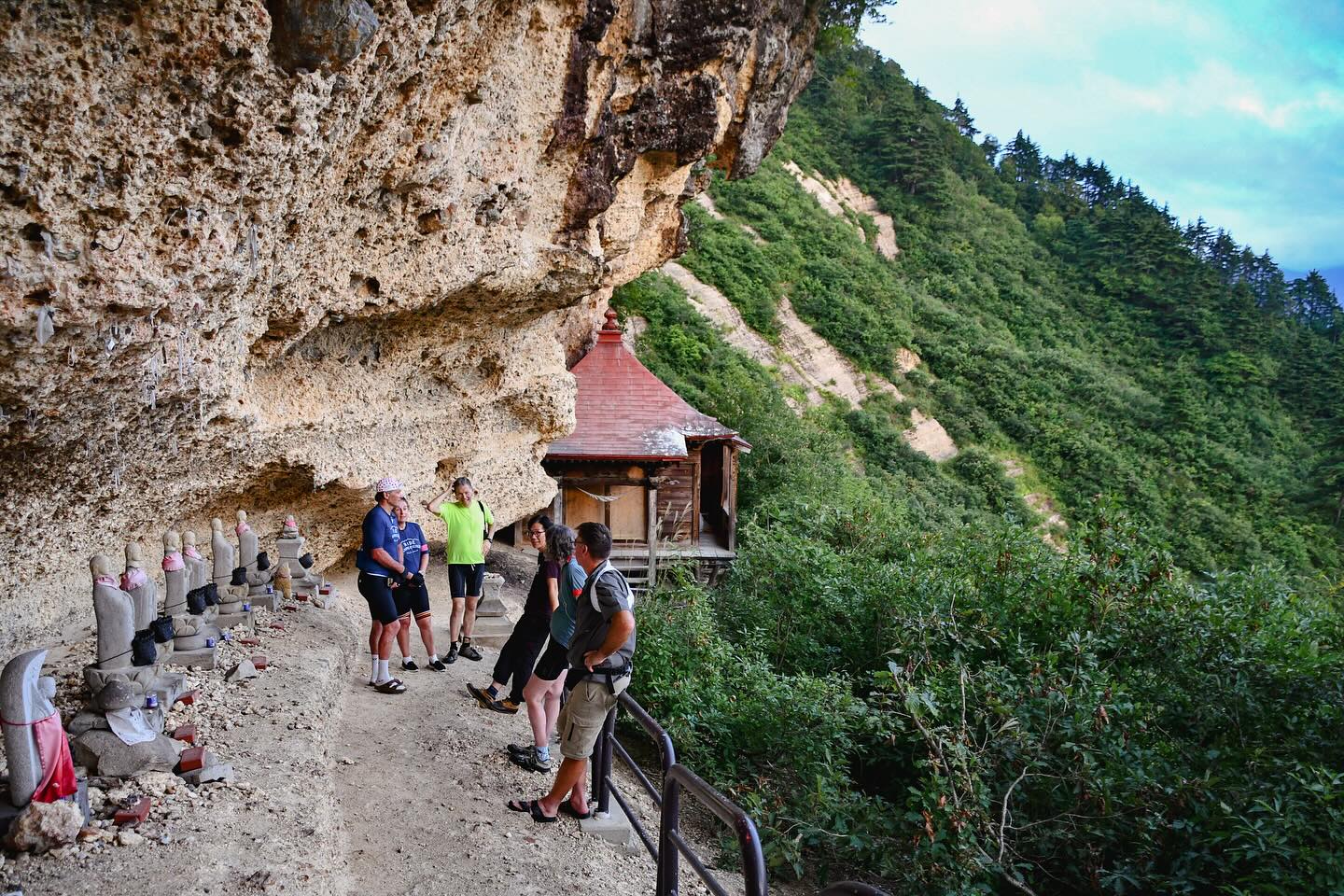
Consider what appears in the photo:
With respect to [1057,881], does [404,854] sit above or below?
above

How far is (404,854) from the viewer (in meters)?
4.37

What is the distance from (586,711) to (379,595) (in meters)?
2.73

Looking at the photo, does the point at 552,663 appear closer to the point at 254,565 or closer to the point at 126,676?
the point at 126,676

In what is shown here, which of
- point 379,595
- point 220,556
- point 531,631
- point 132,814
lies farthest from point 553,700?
point 220,556

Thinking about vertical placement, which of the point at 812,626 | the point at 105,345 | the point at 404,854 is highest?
the point at 105,345

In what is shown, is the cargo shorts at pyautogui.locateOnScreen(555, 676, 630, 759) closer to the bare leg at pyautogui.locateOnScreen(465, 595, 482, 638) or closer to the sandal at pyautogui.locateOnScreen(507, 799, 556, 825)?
the sandal at pyautogui.locateOnScreen(507, 799, 556, 825)

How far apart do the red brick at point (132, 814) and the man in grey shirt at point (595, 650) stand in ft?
6.08

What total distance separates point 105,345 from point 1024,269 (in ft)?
150

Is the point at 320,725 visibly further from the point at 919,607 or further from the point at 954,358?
the point at 954,358

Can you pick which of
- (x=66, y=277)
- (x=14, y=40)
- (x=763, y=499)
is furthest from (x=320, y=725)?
(x=763, y=499)

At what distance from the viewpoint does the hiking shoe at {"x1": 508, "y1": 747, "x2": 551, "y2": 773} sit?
5398mm

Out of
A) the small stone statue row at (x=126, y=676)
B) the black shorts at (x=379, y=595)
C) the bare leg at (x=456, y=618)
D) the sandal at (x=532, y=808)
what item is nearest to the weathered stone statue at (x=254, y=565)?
the small stone statue row at (x=126, y=676)

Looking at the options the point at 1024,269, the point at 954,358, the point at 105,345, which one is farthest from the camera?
the point at 1024,269

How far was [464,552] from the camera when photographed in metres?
7.27
